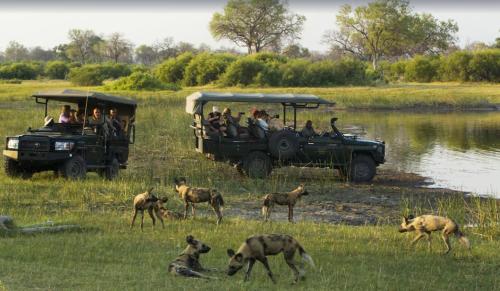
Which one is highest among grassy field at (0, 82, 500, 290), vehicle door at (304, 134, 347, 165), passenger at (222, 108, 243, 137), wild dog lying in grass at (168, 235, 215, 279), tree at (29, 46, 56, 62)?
tree at (29, 46, 56, 62)

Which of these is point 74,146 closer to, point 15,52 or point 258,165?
point 258,165

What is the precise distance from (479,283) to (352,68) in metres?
53.6

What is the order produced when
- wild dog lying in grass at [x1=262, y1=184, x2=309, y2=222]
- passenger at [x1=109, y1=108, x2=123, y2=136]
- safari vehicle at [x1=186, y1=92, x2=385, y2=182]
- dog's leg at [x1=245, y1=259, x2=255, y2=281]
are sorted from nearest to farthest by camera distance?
1. dog's leg at [x1=245, y1=259, x2=255, y2=281]
2. wild dog lying in grass at [x1=262, y1=184, x2=309, y2=222]
3. passenger at [x1=109, y1=108, x2=123, y2=136]
4. safari vehicle at [x1=186, y1=92, x2=385, y2=182]

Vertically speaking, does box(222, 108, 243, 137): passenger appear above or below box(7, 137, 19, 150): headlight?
above

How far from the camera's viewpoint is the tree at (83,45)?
122375 mm

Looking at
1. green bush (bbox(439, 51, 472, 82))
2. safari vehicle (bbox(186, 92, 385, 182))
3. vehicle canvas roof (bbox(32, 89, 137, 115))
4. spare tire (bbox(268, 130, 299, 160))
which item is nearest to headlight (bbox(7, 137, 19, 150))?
vehicle canvas roof (bbox(32, 89, 137, 115))

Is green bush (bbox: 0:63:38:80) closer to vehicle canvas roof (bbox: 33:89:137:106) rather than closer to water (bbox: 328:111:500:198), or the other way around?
water (bbox: 328:111:500:198)

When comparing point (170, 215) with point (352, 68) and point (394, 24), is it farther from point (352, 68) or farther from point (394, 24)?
point (394, 24)

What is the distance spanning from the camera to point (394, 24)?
9212cm

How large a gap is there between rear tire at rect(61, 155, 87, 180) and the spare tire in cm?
434

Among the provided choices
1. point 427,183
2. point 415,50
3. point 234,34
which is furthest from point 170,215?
point 415,50

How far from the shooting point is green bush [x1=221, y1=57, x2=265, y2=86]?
59.3 m

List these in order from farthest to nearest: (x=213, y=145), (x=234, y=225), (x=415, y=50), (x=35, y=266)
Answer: (x=415, y=50) → (x=213, y=145) → (x=234, y=225) → (x=35, y=266)

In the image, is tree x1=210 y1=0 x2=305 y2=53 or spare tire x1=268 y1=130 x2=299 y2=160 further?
tree x1=210 y1=0 x2=305 y2=53
